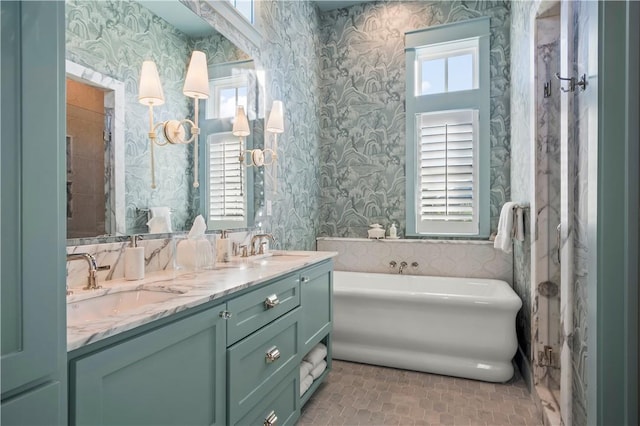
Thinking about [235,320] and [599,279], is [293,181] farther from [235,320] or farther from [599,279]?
[599,279]

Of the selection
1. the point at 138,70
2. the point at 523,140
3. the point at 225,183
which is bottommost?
the point at 225,183

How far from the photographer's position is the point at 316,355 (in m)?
2.24

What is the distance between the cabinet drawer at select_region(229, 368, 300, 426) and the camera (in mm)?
1498

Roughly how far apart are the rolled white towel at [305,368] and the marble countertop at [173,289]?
0.62m

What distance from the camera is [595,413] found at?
1106 mm

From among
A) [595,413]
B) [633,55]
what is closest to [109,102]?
[633,55]

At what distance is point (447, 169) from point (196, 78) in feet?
8.16

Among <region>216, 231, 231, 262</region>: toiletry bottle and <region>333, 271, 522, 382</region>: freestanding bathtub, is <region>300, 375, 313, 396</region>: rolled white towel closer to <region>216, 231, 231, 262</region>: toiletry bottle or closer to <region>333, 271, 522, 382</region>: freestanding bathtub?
<region>333, 271, 522, 382</region>: freestanding bathtub

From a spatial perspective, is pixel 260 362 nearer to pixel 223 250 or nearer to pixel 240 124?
pixel 223 250

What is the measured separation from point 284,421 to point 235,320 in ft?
2.51

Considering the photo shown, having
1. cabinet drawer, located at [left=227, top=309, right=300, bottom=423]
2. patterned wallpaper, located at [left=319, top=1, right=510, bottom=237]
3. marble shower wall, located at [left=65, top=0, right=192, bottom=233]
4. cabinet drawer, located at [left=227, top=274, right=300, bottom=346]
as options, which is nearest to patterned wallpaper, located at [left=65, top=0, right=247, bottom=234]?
marble shower wall, located at [left=65, top=0, right=192, bottom=233]

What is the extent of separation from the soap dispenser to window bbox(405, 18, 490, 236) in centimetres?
265

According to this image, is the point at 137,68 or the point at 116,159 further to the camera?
the point at 137,68

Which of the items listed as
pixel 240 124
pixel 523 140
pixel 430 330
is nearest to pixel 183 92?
pixel 240 124
